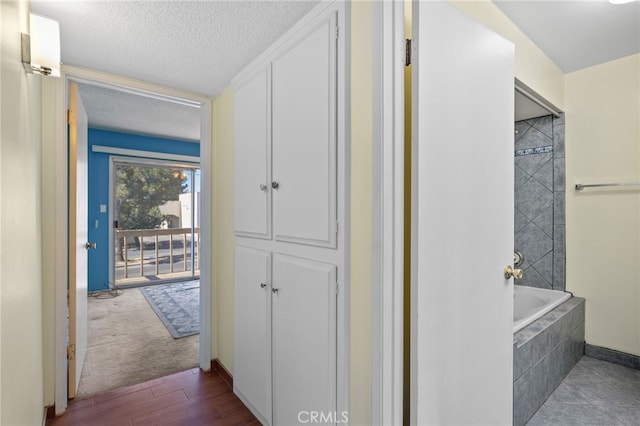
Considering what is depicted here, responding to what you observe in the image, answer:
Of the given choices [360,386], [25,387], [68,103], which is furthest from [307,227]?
[68,103]

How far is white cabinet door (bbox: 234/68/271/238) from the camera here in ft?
5.80

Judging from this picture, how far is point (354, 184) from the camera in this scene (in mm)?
1228

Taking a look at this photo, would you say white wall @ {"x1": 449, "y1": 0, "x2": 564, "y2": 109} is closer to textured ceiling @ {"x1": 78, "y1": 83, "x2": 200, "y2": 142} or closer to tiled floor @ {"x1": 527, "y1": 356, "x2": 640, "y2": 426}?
tiled floor @ {"x1": 527, "y1": 356, "x2": 640, "y2": 426}

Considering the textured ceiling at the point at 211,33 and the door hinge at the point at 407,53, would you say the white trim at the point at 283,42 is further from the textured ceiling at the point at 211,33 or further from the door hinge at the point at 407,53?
the door hinge at the point at 407,53

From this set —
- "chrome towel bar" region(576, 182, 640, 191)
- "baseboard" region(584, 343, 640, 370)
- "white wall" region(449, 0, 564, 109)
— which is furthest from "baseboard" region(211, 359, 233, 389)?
"chrome towel bar" region(576, 182, 640, 191)

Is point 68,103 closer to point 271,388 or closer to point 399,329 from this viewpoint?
point 271,388

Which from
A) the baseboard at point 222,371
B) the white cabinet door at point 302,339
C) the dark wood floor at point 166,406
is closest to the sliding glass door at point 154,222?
the baseboard at point 222,371

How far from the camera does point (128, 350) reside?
9.26 ft

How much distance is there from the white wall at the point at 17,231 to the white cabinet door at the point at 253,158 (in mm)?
985

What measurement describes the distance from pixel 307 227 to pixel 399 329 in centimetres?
58

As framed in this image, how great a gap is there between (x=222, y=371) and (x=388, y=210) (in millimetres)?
1987

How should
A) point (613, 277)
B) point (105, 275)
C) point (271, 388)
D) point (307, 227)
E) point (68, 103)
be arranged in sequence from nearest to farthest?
point (307, 227) < point (271, 388) < point (68, 103) < point (613, 277) < point (105, 275)

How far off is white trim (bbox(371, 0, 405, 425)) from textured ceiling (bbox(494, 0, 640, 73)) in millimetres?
1037

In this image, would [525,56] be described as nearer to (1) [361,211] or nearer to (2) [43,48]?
(1) [361,211]
